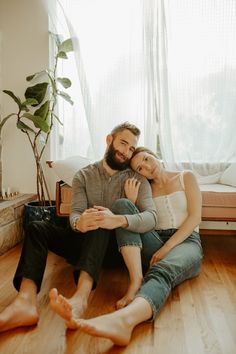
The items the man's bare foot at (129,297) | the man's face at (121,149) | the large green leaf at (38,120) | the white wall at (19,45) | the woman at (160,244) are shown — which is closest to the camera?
the woman at (160,244)

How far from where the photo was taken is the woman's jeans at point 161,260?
1565 mm

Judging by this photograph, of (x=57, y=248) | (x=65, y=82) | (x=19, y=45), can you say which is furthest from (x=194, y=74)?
(x=57, y=248)

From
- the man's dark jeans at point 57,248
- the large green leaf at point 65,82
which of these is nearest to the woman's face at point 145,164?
the man's dark jeans at point 57,248

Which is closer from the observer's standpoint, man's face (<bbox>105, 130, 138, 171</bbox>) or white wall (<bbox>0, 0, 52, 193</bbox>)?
man's face (<bbox>105, 130, 138, 171</bbox>)

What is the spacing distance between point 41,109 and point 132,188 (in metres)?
1.31

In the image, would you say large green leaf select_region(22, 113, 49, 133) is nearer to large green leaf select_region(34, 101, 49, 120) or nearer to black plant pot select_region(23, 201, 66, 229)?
large green leaf select_region(34, 101, 49, 120)

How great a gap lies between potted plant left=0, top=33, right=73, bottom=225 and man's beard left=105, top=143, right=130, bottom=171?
96 cm

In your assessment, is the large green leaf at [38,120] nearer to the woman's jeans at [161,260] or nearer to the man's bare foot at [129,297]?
the woman's jeans at [161,260]

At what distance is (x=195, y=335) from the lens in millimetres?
1499

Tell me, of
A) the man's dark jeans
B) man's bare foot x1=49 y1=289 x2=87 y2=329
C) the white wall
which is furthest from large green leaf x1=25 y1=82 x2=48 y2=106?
man's bare foot x1=49 y1=289 x2=87 y2=329

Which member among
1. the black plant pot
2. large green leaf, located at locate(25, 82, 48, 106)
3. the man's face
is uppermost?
large green leaf, located at locate(25, 82, 48, 106)

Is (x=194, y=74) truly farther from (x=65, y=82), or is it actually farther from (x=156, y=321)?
(x=156, y=321)

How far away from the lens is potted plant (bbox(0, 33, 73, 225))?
9.53 feet

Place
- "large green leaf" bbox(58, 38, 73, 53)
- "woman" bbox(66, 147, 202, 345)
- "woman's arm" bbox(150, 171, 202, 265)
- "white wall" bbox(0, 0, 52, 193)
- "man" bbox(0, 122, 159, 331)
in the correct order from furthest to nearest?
"white wall" bbox(0, 0, 52, 193)
"large green leaf" bbox(58, 38, 73, 53)
"woman's arm" bbox(150, 171, 202, 265)
"man" bbox(0, 122, 159, 331)
"woman" bbox(66, 147, 202, 345)
